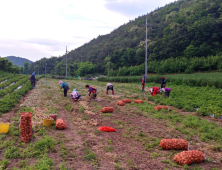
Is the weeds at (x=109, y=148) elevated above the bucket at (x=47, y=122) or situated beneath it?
situated beneath

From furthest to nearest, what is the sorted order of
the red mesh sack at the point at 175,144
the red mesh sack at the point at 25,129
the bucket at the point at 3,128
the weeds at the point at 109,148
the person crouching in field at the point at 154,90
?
the person crouching in field at the point at 154,90 < the bucket at the point at 3,128 < the red mesh sack at the point at 25,129 < the red mesh sack at the point at 175,144 < the weeds at the point at 109,148

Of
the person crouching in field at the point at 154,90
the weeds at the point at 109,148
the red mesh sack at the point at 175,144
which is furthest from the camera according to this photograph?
the person crouching in field at the point at 154,90

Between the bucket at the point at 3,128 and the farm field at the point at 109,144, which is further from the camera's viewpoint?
the bucket at the point at 3,128

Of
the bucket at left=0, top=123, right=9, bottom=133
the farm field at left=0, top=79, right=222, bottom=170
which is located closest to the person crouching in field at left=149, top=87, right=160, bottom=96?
the farm field at left=0, top=79, right=222, bottom=170

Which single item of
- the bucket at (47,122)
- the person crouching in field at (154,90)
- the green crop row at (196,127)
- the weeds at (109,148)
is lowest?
the weeds at (109,148)

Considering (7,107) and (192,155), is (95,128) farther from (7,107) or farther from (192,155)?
(7,107)

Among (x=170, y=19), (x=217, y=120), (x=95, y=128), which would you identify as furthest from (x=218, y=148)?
(x=170, y=19)

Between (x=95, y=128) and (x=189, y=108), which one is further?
(x=189, y=108)

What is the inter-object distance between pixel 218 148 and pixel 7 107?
1076cm

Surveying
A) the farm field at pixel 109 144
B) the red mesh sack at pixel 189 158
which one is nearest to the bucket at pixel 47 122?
the farm field at pixel 109 144

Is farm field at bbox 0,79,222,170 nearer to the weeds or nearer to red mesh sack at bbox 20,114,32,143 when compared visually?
the weeds

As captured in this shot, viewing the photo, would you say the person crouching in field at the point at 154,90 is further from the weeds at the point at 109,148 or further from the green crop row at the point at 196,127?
the weeds at the point at 109,148

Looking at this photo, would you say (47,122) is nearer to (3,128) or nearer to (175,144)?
(3,128)

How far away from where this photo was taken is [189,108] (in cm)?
1180
